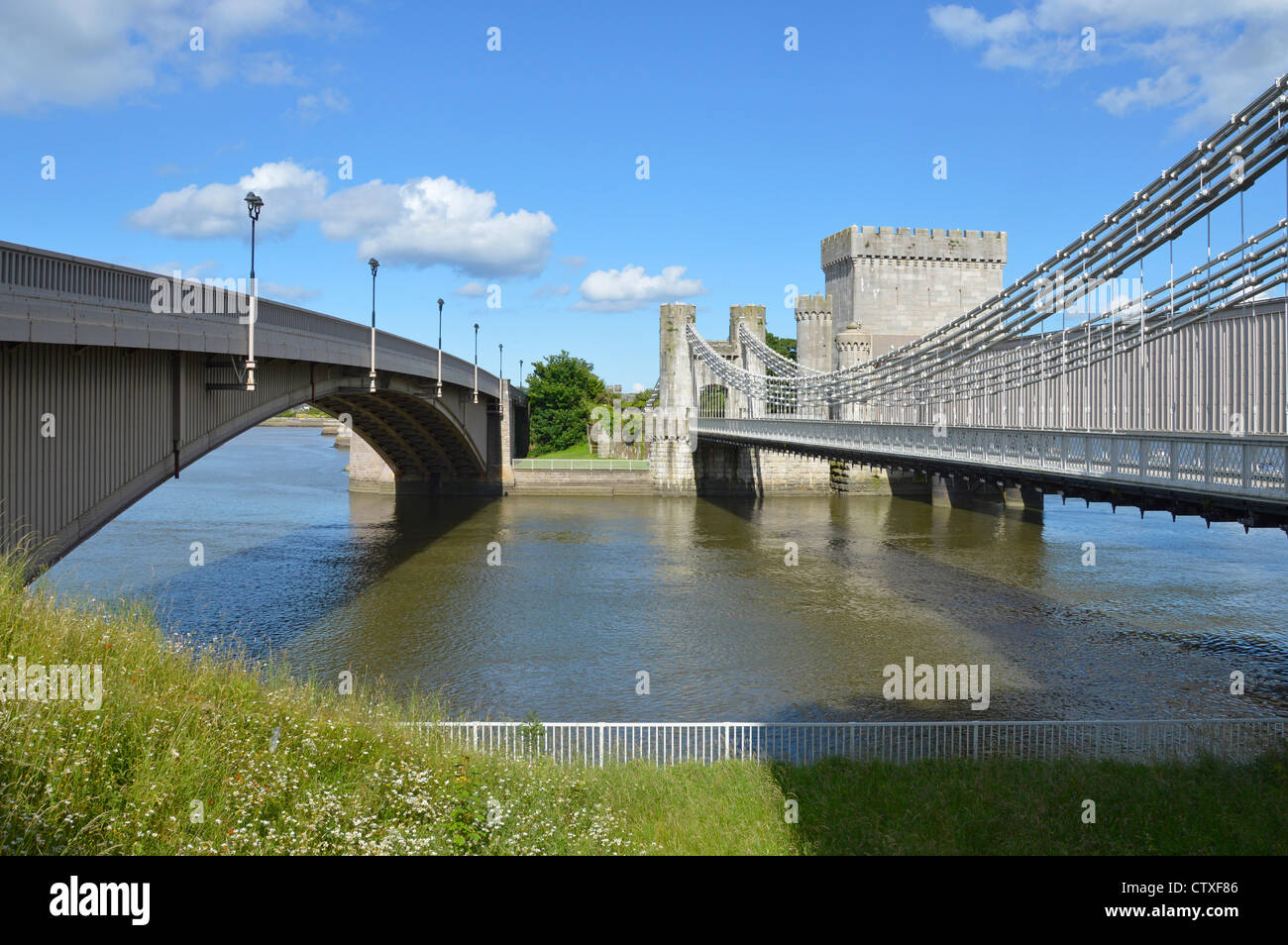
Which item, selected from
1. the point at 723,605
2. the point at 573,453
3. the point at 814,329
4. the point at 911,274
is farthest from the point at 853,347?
the point at 723,605

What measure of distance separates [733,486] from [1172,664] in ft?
123

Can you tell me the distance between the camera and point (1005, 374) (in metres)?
27.7

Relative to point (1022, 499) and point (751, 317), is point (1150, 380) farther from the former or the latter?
point (751, 317)

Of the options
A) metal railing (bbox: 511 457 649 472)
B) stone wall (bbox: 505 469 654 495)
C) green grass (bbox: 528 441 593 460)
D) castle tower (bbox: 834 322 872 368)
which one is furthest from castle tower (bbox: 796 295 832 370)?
stone wall (bbox: 505 469 654 495)

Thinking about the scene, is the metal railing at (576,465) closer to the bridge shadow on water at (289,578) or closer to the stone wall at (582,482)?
the stone wall at (582,482)

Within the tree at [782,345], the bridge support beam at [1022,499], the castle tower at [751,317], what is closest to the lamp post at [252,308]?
the bridge support beam at [1022,499]

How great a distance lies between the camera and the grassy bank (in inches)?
297

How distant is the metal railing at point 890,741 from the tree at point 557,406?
2389 inches

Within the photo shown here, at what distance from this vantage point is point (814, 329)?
68.8 metres

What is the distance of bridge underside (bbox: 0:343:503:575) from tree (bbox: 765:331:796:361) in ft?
244

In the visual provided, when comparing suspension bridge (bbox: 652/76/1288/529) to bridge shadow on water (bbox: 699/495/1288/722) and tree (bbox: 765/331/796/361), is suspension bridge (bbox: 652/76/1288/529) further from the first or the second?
tree (bbox: 765/331/796/361)

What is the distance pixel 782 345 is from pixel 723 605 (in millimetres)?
74458

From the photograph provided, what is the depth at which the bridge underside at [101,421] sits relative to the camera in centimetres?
1284
